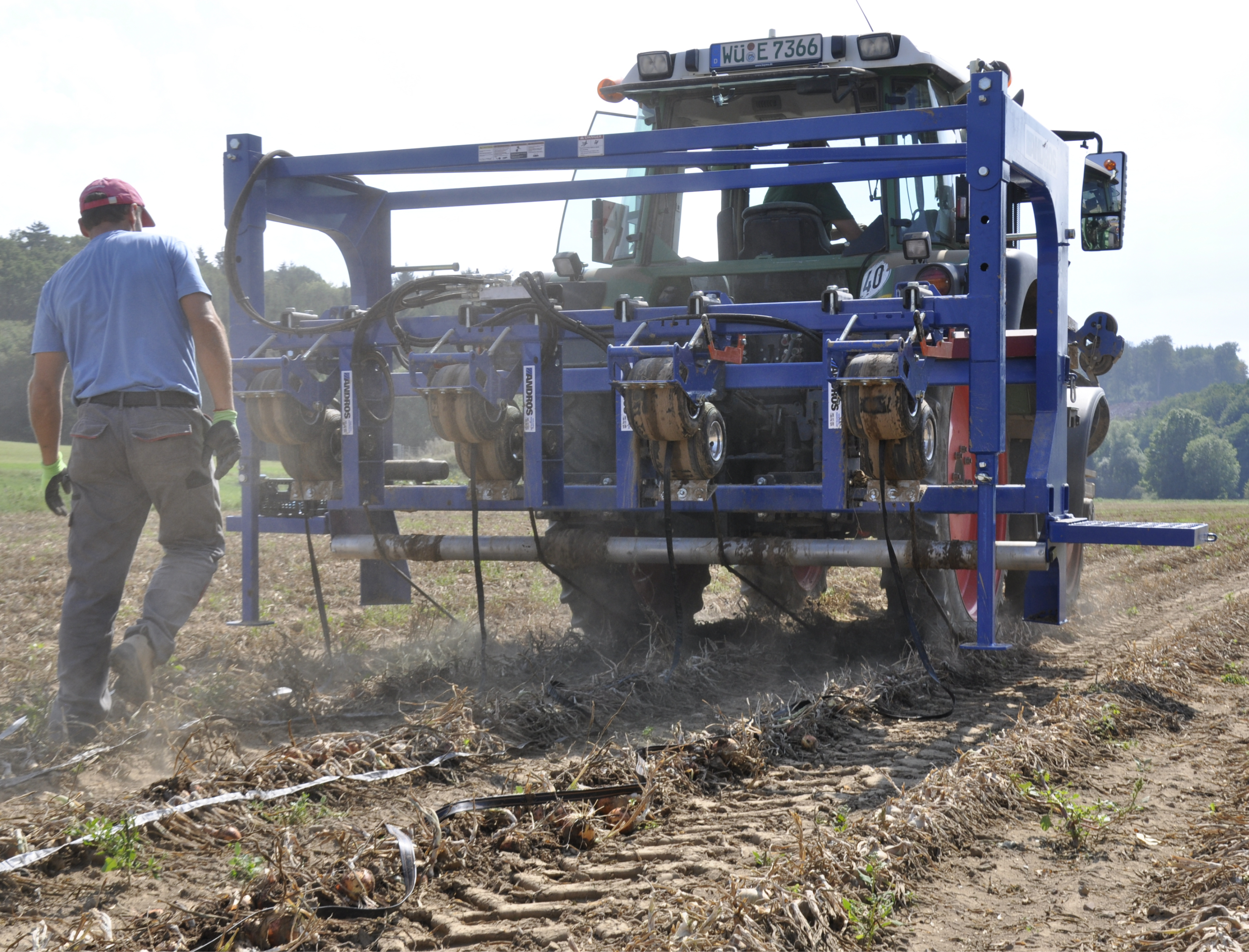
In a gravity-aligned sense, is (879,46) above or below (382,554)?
above

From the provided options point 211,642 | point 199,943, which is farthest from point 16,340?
point 199,943

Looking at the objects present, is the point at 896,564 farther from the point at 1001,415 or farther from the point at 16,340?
the point at 16,340

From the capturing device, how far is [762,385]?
489 centimetres

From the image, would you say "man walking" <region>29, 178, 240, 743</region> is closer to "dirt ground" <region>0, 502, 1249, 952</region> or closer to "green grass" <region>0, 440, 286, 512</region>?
"dirt ground" <region>0, 502, 1249, 952</region>

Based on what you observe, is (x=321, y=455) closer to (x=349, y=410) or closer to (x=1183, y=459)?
(x=349, y=410)

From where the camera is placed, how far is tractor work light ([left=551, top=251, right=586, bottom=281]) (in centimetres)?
656

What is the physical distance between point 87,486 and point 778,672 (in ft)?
10.3

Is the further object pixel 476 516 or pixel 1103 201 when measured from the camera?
pixel 1103 201

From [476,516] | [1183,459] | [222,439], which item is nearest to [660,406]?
[476,516]

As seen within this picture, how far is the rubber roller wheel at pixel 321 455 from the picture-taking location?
5.61m

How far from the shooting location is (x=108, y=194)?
4.51 metres

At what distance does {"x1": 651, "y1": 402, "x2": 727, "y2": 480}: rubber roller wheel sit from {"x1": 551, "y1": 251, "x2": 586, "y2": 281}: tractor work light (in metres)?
2.09

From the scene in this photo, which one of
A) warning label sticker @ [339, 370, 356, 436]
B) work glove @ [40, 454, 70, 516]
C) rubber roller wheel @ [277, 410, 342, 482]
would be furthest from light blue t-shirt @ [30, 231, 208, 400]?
rubber roller wheel @ [277, 410, 342, 482]

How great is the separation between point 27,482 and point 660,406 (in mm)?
23780
